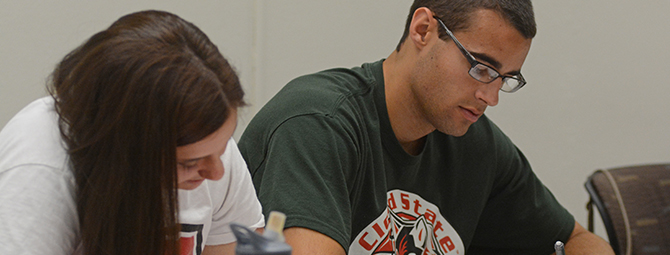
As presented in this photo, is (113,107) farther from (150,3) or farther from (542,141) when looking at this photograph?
(542,141)

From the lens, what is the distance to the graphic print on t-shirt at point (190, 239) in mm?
940

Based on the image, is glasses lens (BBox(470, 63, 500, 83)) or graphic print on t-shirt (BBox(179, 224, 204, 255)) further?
glasses lens (BBox(470, 63, 500, 83))

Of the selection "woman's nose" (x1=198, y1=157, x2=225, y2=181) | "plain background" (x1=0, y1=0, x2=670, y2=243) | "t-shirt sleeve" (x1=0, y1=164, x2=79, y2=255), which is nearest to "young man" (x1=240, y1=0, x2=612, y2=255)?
"woman's nose" (x1=198, y1=157, x2=225, y2=181)

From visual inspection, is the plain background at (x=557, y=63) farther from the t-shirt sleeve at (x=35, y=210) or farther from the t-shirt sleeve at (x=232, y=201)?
the t-shirt sleeve at (x=35, y=210)

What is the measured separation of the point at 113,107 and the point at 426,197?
853 millimetres

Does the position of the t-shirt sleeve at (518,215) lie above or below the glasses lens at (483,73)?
below

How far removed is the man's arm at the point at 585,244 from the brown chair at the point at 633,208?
3 centimetres

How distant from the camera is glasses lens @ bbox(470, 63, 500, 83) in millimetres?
1254

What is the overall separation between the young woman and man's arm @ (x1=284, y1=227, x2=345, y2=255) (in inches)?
9.7

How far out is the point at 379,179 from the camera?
126 centimetres

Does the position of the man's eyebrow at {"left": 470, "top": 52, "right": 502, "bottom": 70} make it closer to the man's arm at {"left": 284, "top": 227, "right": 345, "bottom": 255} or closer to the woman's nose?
the man's arm at {"left": 284, "top": 227, "right": 345, "bottom": 255}

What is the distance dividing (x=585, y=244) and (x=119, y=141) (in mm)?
1247

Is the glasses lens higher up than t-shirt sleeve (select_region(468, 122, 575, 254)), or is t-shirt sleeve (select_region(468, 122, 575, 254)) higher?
the glasses lens

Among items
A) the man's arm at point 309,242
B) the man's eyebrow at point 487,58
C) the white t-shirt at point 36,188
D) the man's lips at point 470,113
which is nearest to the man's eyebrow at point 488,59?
the man's eyebrow at point 487,58
